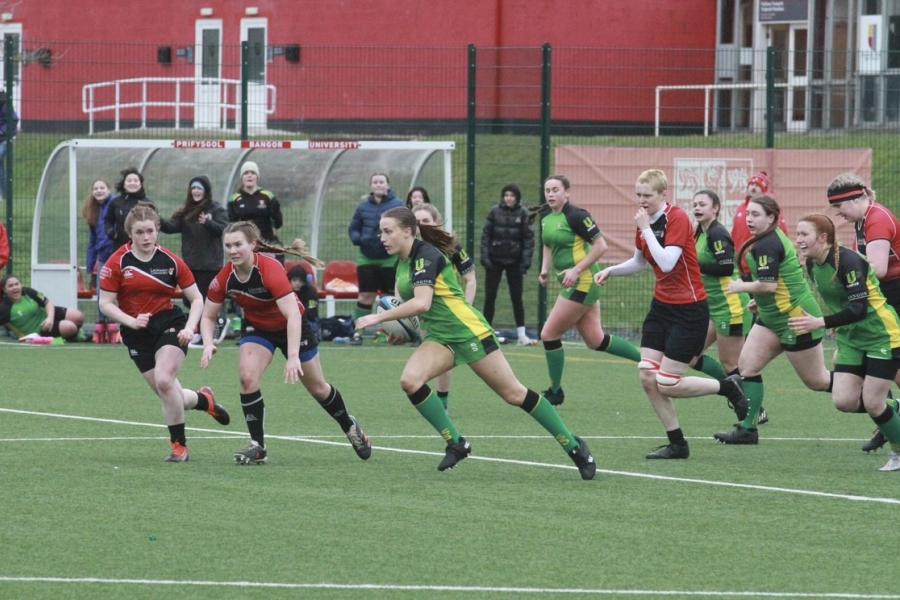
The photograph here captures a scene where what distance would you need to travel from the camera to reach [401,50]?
100 ft

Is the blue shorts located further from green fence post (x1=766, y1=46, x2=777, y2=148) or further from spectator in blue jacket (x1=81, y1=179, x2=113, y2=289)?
green fence post (x1=766, y1=46, x2=777, y2=148)

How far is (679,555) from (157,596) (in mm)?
2364

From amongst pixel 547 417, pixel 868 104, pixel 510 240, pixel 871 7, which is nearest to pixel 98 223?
pixel 510 240

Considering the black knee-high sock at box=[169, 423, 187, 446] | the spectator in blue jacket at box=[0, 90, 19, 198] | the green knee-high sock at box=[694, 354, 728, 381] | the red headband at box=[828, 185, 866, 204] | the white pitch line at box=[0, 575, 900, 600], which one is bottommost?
the white pitch line at box=[0, 575, 900, 600]

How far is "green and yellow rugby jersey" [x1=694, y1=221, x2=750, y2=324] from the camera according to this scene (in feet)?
41.3

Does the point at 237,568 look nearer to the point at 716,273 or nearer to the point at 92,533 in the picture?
the point at 92,533

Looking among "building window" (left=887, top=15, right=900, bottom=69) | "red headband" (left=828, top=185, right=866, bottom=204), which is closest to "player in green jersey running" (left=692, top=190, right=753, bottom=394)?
"red headband" (left=828, top=185, right=866, bottom=204)

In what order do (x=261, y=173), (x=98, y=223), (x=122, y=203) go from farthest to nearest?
(x=261, y=173) → (x=98, y=223) → (x=122, y=203)

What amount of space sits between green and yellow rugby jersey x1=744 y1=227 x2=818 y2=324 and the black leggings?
800 centimetres

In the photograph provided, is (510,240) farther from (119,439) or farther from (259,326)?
(259,326)

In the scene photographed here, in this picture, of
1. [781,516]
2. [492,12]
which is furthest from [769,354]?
[492,12]

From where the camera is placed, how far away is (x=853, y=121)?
24.4 m

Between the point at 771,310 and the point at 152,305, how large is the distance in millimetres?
4109

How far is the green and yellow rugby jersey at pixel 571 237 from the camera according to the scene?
550 inches
